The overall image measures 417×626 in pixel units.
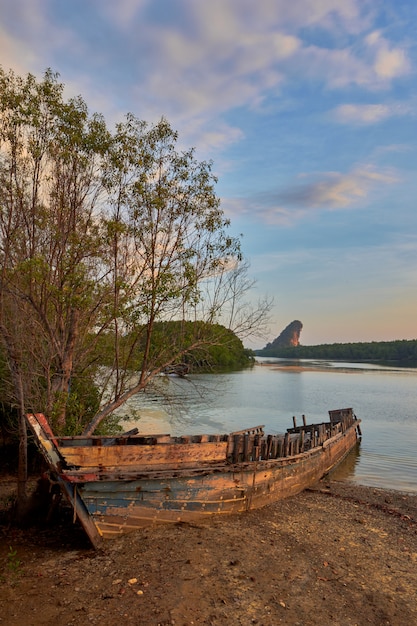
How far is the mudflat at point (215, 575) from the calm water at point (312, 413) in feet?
14.0

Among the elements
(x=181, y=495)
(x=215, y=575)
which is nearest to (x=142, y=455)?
(x=181, y=495)

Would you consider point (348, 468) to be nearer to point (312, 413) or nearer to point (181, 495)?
point (181, 495)

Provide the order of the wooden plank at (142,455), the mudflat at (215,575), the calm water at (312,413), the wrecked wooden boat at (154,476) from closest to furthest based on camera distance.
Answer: the mudflat at (215,575) → the wrecked wooden boat at (154,476) → the wooden plank at (142,455) → the calm water at (312,413)

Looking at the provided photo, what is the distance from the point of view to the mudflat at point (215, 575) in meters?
6.73

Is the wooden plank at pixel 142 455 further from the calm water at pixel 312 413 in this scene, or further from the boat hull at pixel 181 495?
the calm water at pixel 312 413

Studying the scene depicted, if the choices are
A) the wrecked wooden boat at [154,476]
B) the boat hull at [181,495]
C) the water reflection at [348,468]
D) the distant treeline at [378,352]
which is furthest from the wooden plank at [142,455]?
the distant treeline at [378,352]

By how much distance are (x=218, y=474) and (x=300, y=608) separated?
11.5 ft

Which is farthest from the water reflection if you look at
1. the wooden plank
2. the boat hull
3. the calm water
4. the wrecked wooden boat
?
the wooden plank

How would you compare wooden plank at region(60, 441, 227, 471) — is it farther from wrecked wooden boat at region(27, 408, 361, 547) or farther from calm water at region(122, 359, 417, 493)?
calm water at region(122, 359, 417, 493)

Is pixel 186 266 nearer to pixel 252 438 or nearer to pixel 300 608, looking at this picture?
pixel 252 438

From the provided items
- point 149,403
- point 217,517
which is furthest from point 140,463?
point 149,403

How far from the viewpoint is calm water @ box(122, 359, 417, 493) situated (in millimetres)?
19266

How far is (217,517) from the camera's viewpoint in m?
10.3

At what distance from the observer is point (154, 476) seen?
9.12 meters
